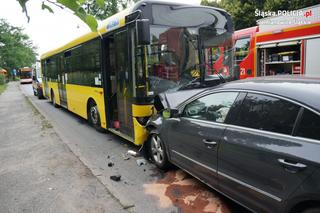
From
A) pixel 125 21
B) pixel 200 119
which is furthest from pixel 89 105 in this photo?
pixel 200 119

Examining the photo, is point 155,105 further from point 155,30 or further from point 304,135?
point 304,135

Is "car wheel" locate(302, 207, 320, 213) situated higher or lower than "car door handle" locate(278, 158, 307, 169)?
lower

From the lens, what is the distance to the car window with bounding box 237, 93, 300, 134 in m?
2.95

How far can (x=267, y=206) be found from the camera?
121 inches

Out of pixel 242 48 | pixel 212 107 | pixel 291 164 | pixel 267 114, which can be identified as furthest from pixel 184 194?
pixel 242 48

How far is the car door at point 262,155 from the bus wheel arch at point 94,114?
17.5 ft

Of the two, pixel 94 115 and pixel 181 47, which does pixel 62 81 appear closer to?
pixel 94 115

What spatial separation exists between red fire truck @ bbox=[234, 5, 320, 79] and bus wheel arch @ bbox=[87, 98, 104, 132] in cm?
518

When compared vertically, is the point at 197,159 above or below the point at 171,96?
below

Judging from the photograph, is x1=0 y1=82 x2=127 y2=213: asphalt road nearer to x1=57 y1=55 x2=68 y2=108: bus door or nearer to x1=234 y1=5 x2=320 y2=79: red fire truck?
x1=57 y1=55 x2=68 y2=108: bus door

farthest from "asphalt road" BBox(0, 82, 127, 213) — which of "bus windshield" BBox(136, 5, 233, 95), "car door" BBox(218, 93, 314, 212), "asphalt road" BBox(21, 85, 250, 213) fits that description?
"bus windshield" BBox(136, 5, 233, 95)

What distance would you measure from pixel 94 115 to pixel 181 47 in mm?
3659

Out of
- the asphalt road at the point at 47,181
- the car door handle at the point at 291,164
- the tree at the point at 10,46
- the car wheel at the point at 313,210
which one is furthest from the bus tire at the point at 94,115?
the tree at the point at 10,46

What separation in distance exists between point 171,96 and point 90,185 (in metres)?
2.11
